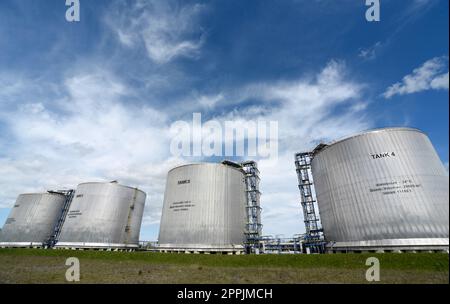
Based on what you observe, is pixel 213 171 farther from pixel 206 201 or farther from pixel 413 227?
pixel 413 227

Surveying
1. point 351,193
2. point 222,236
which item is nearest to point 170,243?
point 222,236

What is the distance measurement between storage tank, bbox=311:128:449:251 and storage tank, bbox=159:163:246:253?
17.7 meters

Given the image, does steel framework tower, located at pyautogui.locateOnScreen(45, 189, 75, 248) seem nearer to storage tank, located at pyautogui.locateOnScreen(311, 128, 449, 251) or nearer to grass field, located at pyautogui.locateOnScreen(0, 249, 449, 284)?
grass field, located at pyautogui.locateOnScreen(0, 249, 449, 284)

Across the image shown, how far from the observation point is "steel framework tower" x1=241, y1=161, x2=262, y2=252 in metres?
49.8

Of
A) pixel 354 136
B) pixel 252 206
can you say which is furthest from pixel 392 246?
pixel 252 206

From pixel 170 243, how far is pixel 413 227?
3867 centimetres

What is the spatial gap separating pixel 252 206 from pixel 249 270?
29.9 metres

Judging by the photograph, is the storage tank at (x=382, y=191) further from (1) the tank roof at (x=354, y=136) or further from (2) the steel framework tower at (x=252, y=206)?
(2) the steel framework tower at (x=252, y=206)

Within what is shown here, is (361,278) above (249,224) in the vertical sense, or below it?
below

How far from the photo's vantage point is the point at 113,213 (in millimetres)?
59625

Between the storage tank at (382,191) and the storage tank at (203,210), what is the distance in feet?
58.0

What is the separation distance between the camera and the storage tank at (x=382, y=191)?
23391 mm

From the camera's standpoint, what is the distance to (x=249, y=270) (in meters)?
23.4

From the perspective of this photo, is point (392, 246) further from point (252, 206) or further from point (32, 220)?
point (32, 220)
